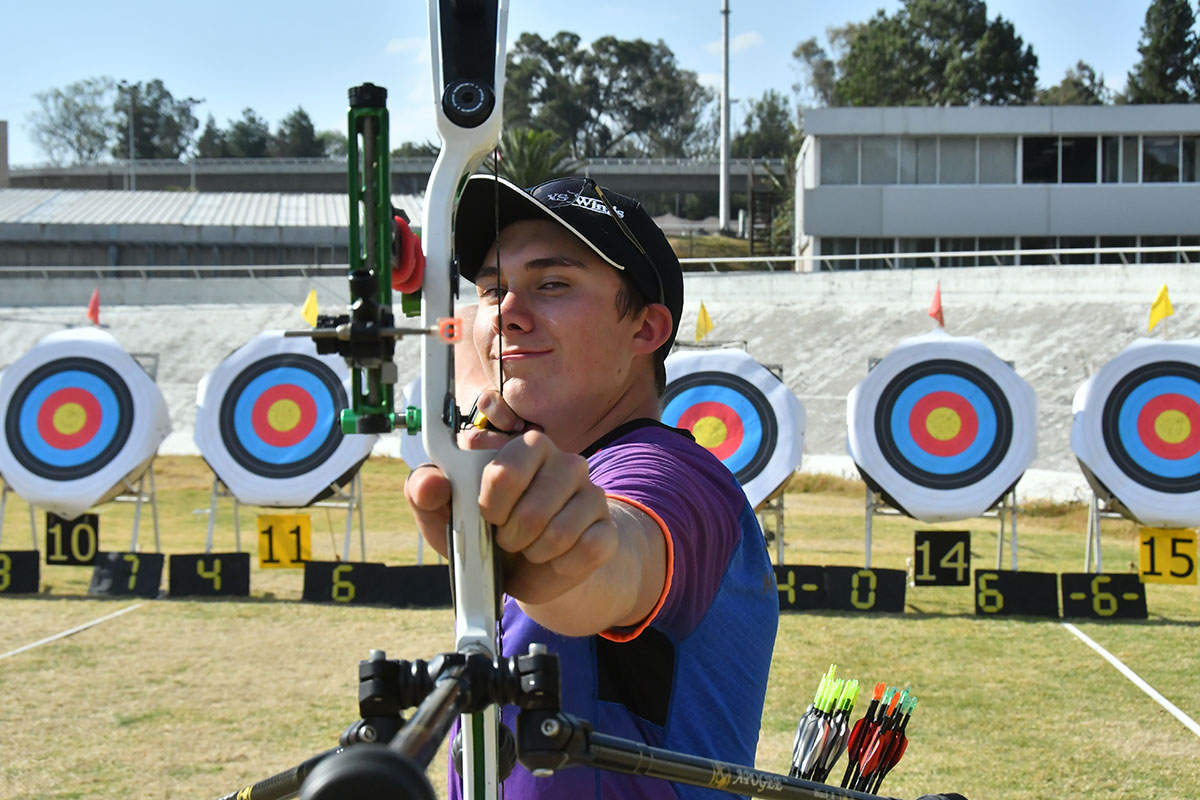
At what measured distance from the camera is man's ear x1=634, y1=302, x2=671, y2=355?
1348 millimetres

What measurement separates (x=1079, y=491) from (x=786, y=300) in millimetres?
6945

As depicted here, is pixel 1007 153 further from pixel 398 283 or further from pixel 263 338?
pixel 398 283

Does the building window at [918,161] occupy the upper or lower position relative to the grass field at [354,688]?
upper

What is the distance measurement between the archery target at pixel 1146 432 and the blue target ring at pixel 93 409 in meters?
5.66

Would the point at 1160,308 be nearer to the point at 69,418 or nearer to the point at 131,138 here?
the point at 69,418

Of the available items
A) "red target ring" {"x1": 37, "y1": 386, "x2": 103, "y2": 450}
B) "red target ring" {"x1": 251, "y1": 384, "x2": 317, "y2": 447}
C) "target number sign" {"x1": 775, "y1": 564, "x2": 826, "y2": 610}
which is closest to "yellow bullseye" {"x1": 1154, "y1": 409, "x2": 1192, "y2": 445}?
"target number sign" {"x1": 775, "y1": 564, "x2": 826, "y2": 610}

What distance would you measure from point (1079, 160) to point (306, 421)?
2086cm

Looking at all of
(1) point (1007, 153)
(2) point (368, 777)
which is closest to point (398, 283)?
(2) point (368, 777)

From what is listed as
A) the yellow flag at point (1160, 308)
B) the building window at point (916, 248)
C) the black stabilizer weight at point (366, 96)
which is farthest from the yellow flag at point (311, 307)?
the building window at point (916, 248)

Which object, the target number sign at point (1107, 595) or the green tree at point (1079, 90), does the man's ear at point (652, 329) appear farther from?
the green tree at point (1079, 90)

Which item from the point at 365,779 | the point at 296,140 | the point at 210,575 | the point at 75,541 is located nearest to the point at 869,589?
the point at 210,575

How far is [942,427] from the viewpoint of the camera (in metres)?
7.33

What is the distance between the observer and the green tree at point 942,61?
40.7m

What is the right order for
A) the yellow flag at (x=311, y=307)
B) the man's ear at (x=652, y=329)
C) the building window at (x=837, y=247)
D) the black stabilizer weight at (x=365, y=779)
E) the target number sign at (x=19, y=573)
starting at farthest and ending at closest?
the building window at (x=837, y=247) < the target number sign at (x=19, y=573) < the yellow flag at (x=311, y=307) < the man's ear at (x=652, y=329) < the black stabilizer weight at (x=365, y=779)
